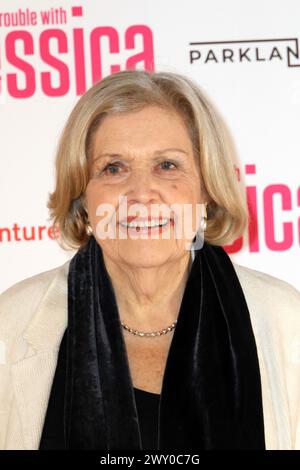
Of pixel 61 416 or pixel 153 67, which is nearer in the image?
pixel 61 416

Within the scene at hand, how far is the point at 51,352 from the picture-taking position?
163 cm

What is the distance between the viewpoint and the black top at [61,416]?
5.17 ft

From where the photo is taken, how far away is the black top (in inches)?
62.1

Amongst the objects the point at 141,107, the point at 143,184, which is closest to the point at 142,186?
the point at 143,184

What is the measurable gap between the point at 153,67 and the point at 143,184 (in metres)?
0.60

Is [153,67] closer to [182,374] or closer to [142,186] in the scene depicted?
[142,186]

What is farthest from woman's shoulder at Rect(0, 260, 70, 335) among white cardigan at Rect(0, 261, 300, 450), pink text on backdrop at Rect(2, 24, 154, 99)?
pink text on backdrop at Rect(2, 24, 154, 99)

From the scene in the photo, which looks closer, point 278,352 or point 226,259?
point 278,352

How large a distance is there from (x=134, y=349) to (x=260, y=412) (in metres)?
0.29

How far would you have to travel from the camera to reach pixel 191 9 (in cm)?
213

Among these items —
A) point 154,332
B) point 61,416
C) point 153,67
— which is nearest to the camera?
point 61,416

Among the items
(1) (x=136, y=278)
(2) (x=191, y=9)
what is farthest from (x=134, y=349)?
(2) (x=191, y=9)

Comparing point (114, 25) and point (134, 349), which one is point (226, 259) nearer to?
point (134, 349)

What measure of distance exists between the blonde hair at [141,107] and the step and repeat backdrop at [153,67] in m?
0.43
